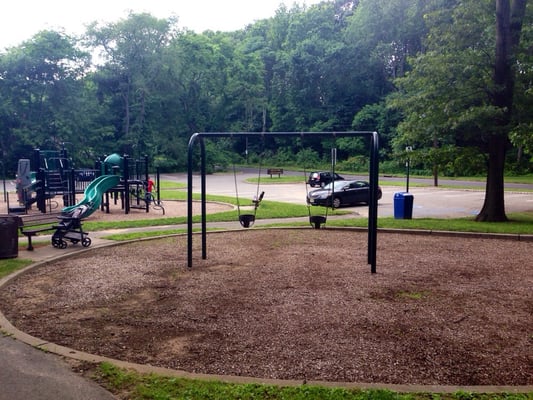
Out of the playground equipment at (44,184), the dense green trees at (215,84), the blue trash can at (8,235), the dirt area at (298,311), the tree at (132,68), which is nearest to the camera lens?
the dirt area at (298,311)

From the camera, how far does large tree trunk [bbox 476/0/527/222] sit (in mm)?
14992

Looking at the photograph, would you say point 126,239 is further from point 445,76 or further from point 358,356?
point 445,76

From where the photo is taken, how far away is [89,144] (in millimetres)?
56344

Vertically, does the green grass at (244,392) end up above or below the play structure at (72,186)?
below

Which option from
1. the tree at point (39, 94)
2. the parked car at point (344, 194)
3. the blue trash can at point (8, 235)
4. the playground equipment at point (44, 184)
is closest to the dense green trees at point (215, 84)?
the tree at point (39, 94)

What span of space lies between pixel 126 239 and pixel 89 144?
47975 mm

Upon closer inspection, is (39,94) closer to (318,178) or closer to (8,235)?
(318,178)

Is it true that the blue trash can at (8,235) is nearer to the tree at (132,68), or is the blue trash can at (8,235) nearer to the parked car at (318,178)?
the parked car at (318,178)

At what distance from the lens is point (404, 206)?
16.4 metres

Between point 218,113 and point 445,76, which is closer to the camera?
point 445,76

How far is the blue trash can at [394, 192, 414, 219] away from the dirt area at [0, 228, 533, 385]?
5.86 meters

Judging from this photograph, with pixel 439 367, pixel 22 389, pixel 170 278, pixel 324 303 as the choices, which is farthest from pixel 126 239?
pixel 439 367

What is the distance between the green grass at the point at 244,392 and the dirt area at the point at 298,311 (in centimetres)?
37

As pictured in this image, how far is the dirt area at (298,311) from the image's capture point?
4.72 metres
